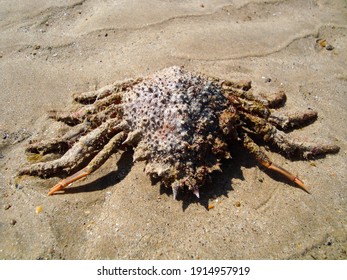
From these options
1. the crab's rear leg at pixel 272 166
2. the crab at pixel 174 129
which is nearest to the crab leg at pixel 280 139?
the crab at pixel 174 129

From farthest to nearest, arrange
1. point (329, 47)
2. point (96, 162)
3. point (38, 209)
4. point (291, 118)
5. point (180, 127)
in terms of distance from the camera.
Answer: point (329, 47) → point (291, 118) → point (96, 162) → point (38, 209) → point (180, 127)

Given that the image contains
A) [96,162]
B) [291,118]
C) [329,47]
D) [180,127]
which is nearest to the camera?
[180,127]

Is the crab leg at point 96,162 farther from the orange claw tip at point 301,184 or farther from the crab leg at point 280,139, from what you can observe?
the orange claw tip at point 301,184

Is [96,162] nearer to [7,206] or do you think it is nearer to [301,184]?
[7,206]

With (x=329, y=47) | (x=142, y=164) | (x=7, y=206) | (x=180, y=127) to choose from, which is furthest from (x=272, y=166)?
(x=329, y=47)

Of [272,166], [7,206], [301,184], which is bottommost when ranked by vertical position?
[301,184]
